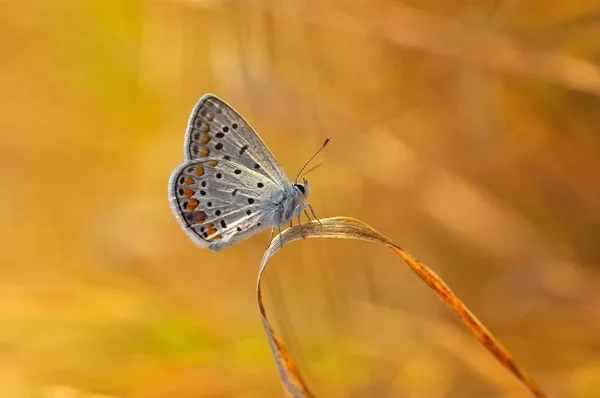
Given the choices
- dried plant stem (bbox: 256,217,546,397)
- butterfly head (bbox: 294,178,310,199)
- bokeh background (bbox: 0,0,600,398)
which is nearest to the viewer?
dried plant stem (bbox: 256,217,546,397)

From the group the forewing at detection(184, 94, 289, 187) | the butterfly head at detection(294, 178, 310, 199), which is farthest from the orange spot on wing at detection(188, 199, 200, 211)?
the butterfly head at detection(294, 178, 310, 199)

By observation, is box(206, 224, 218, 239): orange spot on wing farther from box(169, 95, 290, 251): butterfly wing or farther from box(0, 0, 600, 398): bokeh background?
box(0, 0, 600, 398): bokeh background

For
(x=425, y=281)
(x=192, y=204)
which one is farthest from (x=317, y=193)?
(x=425, y=281)

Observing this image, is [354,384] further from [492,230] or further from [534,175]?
[534,175]

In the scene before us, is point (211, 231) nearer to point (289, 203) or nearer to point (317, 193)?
point (289, 203)

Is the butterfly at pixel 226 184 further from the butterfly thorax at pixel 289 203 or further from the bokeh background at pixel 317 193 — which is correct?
the bokeh background at pixel 317 193

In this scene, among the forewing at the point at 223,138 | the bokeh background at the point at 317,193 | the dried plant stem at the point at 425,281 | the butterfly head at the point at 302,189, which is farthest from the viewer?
the bokeh background at the point at 317,193

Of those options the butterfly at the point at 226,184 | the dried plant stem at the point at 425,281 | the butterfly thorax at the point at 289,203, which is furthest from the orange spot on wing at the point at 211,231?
the dried plant stem at the point at 425,281
